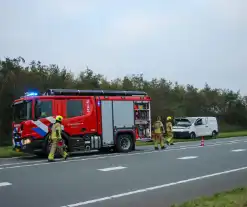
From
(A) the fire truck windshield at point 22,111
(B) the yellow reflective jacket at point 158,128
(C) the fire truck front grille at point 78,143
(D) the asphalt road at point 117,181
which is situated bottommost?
(D) the asphalt road at point 117,181

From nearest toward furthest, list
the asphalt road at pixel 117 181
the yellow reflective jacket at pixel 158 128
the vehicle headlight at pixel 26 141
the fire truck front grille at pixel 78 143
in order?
the asphalt road at pixel 117 181, the vehicle headlight at pixel 26 141, the fire truck front grille at pixel 78 143, the yellow reflective jacket at pixel 158 128

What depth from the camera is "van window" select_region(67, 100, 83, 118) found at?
17.0 meters

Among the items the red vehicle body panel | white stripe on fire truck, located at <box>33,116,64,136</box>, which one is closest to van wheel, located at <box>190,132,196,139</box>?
the red vehicle body panel

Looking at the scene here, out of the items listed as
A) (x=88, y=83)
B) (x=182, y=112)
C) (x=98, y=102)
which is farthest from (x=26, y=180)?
(x=182, y=112)

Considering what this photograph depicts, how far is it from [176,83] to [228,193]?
185 feet

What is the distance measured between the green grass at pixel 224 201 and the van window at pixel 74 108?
33.3 feet

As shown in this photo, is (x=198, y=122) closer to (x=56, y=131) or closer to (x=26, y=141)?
(x=26, y=141)

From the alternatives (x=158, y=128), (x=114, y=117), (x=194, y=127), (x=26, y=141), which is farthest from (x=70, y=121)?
(x=194, y=127)

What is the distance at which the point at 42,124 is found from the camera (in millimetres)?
16203

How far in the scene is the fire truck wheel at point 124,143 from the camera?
18.6 m

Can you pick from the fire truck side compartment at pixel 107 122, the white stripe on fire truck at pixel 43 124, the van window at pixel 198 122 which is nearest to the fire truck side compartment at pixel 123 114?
the fire truck side compartment at pixel 107 122

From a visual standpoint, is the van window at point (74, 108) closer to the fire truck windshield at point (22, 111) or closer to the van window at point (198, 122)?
the fire truck windshield at point (22, 111)

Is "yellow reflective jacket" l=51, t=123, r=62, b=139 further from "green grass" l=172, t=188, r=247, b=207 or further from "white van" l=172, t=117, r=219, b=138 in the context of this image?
"white van" l=172, t=117, r=219, b=138

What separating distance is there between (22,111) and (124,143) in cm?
517
